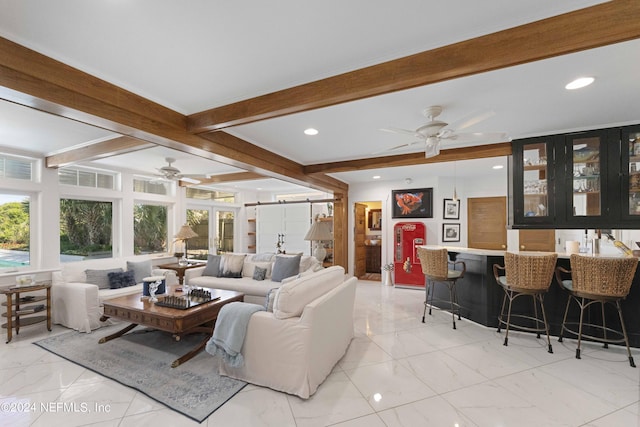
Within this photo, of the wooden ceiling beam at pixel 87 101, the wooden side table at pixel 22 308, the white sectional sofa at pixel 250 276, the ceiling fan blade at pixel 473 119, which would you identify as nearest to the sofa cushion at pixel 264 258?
the white sectional sofa at pixel 250 276

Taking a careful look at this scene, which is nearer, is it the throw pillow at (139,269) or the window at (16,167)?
the window at (16,167)

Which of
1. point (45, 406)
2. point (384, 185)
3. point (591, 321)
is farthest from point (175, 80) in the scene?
point (384, 185)

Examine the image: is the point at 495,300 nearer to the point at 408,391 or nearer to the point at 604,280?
the point at 604,280

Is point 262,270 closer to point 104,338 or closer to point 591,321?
point 104,338

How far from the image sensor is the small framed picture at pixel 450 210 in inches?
251

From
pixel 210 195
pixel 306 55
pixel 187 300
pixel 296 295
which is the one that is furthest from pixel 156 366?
pixel 210 195

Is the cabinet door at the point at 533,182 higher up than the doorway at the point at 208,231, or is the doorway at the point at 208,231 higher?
the cabinet door at the point at 533,182

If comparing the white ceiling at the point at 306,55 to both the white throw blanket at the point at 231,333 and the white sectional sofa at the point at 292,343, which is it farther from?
the white throw blanket at the point at 231,333

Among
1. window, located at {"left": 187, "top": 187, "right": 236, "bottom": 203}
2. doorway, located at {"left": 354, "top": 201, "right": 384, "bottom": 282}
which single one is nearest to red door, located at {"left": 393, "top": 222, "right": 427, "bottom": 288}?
doorway, located at {"left": 354, "top": 201, "right": 384, "bottom": 282}

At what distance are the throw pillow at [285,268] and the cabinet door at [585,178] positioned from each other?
3714 mm

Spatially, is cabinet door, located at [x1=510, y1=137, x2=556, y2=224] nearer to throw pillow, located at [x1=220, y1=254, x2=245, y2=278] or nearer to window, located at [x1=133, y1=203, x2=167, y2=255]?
throw pillow, located at [x1=220, y1=254, x2=245, y2=278]

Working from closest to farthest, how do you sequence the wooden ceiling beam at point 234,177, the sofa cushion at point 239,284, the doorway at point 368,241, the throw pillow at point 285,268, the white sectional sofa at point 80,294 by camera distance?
the white sectional sofa at point 80,294 < the sofa cushion at point 239,284 < the throw pillow at point 285,268 < the wooden ceiling beam at point 234,177 < the doorway at point 368,241

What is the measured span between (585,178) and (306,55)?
358 cm

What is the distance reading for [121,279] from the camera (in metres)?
4.34
